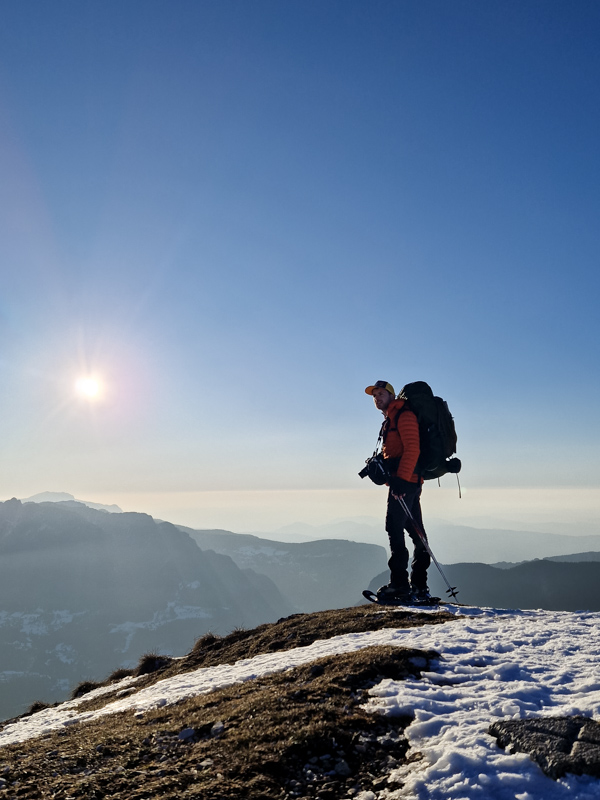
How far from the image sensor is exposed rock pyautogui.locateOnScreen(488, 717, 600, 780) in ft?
12.7

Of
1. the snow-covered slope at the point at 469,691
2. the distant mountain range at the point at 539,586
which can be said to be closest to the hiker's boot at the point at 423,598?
the snow-covered slope at the point at 469,691

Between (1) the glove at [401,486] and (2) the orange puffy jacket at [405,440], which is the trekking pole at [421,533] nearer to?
(1) the glove at [401,486]

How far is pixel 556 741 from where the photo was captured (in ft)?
14.1

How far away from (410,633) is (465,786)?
5874mm

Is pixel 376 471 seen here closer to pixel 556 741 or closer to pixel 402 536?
pixel 402 536

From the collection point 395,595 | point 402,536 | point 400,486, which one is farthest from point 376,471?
point 395,595

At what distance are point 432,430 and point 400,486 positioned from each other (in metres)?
1.98

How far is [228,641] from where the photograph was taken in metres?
14.5

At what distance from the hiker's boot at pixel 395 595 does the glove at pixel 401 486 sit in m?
3.09

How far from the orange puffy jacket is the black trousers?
0.92 m

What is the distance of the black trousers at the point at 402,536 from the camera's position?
539 inches

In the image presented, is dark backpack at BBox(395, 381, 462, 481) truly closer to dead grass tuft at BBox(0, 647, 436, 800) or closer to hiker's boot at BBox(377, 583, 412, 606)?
hiker's boot at BBox(377, 583, 412, 606)

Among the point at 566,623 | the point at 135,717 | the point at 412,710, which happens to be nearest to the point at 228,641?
the point at 135,717

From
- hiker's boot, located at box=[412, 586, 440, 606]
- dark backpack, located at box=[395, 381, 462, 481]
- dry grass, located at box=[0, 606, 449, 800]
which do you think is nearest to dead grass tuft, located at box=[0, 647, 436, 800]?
Answer: dry grass, located at box=[0, 606, 449, 800]
